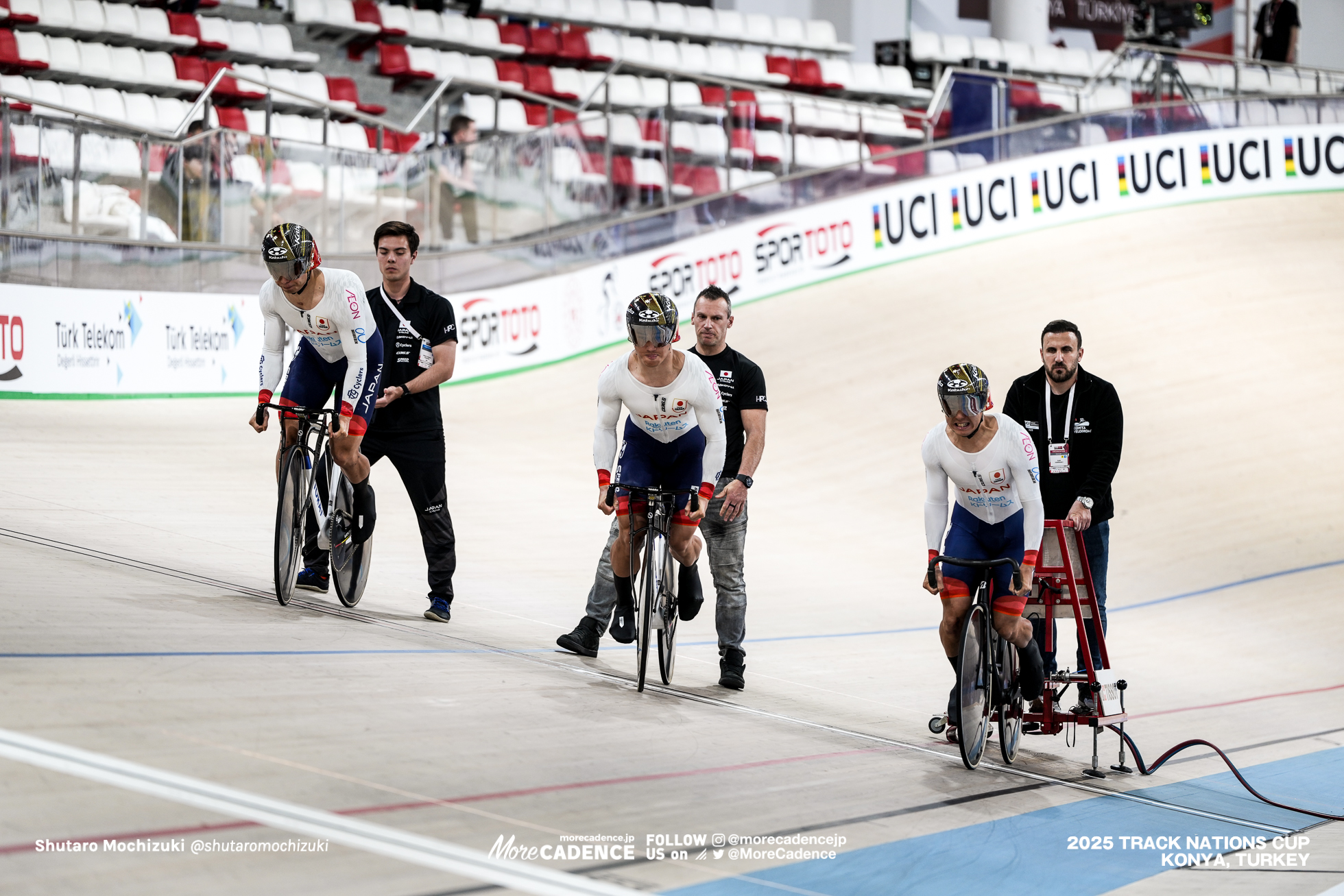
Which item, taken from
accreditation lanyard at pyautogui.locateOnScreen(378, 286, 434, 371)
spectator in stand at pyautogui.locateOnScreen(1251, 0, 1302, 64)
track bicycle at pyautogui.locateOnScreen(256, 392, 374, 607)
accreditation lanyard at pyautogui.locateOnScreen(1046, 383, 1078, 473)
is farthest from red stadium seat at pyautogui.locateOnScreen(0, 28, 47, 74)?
spectator in stand at pyautogui.locateOnScreen(1251, 0, 1302, 64)

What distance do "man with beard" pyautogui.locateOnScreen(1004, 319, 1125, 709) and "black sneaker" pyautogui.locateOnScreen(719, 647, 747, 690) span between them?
1106mm

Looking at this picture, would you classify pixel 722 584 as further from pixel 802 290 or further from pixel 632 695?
pixel 802 290

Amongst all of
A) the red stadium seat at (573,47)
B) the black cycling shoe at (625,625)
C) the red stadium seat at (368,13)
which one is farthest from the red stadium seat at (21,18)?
the black cycling shoe at (625,625)

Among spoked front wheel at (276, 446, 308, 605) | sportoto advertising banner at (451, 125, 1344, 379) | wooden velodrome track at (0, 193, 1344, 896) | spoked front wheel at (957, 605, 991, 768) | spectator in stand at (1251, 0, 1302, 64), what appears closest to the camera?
wooden velodrome track at (0, 193, 1344, 896)

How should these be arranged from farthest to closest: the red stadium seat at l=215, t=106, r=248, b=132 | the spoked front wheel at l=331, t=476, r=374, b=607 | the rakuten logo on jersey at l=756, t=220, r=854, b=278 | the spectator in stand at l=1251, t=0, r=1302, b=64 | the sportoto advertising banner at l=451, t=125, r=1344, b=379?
1. the spectator in stand at l=1251, t=0, r=1302, b=64
2. the rakuten logo on jersey at l=756, t=220, r=854, b=278
3. the sportoto advertising banner at l=451, t=125, r=1344, b=379
4. the red stadium seat at l=215, t=106, r=248, b=132
5. the spoked front wheel at l=331, t=476, r=374, b=607

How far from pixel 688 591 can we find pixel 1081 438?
1.53 meters

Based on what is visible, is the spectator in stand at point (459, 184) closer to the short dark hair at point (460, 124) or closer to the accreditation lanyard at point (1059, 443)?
the short dark hair at point (460, 124)

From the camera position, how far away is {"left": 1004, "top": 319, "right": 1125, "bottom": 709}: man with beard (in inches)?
197

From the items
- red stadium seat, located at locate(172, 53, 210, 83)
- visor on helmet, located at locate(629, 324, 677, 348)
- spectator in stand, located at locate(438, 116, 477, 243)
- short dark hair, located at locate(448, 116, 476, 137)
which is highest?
red stadium seat, located at locate(172, 53, 210, 83)

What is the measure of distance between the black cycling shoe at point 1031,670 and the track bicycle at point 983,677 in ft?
0.08

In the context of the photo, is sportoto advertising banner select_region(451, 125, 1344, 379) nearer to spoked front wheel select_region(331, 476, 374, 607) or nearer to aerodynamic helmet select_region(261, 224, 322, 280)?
spoked front wheel select_region(331, 476, 374, 607)

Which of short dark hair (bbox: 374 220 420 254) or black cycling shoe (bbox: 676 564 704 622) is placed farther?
short dark hair (bbox: 374 220 420 254)

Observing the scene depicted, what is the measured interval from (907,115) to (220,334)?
276 inches

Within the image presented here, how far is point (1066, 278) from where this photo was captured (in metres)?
12.5
